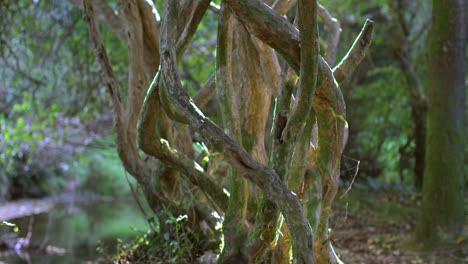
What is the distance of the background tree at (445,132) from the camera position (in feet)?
17.2

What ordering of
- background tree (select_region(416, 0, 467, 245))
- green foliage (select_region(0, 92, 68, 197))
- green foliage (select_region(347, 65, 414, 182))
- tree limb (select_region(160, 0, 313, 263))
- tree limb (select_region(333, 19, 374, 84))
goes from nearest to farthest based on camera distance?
tree limb (select_region(160, 0, 313, 263))
tree limb (select_region(333, 19, 374, 84))
background tree (select_region(416, 0, 467, 245))
green foliage (select_region(0, 92, 68, 197))
green foliage (select_region(347, 65, 414, 182))

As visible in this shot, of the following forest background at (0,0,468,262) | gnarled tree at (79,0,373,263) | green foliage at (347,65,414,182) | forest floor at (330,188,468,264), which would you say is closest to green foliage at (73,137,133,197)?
forest background at (0,0,468,262)

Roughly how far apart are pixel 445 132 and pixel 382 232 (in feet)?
6.16

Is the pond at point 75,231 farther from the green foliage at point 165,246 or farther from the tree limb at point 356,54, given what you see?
the tree limb at point 356,54

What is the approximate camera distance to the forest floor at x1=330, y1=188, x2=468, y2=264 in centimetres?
498

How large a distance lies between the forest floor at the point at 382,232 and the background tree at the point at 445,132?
274mm

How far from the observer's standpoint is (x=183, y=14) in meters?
3.25

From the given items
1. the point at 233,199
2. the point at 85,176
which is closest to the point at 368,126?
the point at 233,199

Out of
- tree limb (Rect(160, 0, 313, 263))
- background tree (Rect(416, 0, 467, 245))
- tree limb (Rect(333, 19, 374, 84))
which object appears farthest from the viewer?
background tree (Rect(416, 0, 467, 245))

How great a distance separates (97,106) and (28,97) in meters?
1.22

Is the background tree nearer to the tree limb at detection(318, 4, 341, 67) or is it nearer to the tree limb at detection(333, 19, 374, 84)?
the tree limb at detection(318, 4, 341, 67)

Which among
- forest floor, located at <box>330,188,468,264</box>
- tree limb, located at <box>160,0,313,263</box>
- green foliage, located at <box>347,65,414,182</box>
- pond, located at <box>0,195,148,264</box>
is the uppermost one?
tree limb, located at <box>160,0,313,263</box>

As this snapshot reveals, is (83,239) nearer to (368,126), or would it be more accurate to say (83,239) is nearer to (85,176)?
(368,126)

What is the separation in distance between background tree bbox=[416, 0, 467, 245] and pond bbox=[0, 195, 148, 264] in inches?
137
